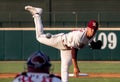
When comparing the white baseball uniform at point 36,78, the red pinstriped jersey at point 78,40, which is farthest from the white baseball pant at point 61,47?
the white baseball uniform at point 36,78

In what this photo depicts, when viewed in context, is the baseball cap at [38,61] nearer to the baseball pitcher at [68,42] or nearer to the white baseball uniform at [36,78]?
the white baseball uniform at [36,78]

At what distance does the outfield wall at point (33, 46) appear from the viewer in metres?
22.4

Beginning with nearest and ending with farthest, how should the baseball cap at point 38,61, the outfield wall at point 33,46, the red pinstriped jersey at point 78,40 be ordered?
the baseball cap at point 38,61, the red pinstriped jersey at point 78,40, the outfield wall at point 33,46

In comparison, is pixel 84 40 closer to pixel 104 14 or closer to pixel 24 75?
pixel 24 75

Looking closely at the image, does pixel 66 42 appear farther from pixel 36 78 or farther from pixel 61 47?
pixel 36 78

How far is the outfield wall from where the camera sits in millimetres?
22406

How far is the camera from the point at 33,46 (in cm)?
2242

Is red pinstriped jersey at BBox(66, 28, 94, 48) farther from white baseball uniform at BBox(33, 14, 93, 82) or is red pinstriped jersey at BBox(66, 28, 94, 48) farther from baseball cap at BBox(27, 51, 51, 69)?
baseball cap at BBox(27, 51, 51, 69)

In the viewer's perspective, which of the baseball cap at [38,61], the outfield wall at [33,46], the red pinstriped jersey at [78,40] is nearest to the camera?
the baseball cap at [38,61]

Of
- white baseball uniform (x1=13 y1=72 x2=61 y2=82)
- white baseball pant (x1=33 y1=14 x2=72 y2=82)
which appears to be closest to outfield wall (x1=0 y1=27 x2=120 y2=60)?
white baseball pant (x1=33 y1=14 x2=72 y2=82)

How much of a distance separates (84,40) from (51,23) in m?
17.8

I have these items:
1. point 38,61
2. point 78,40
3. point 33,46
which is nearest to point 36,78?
point 38,61

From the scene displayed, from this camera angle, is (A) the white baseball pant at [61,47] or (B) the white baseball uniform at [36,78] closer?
(B) the white baseball uniform at [36,78]

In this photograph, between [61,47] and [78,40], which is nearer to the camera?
[78,40]
